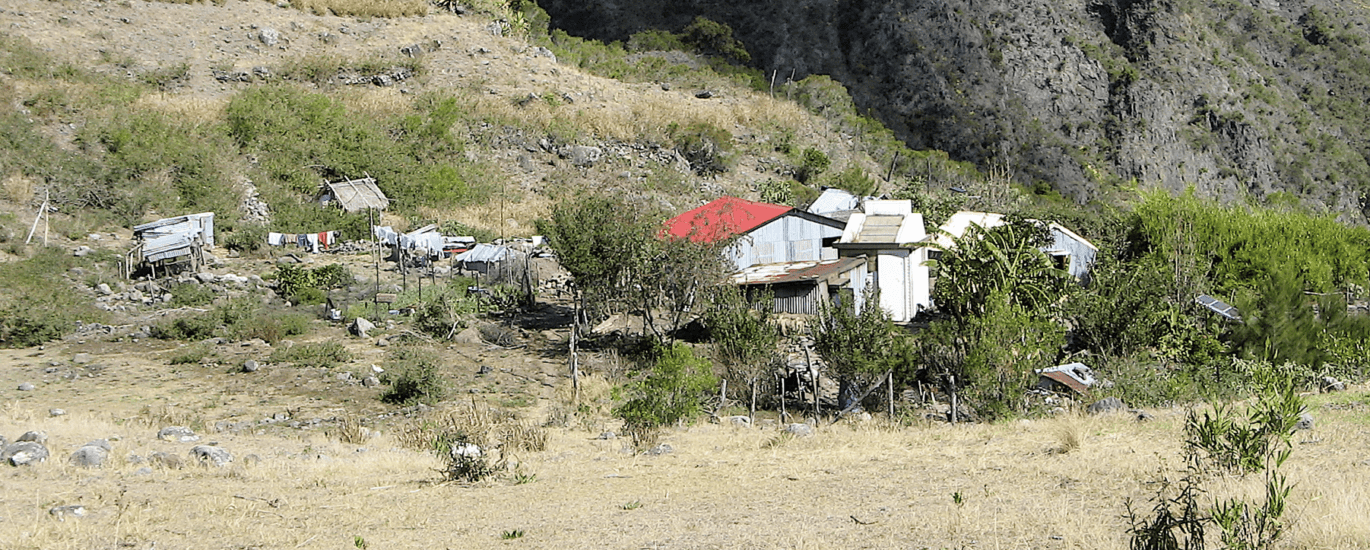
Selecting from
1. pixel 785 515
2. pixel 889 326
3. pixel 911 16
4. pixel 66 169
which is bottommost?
pixel 785 515

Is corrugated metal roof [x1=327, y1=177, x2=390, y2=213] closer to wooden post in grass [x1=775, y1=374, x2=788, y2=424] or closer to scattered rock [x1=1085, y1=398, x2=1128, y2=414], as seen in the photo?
wooden post in grass [x1=775, y1=374, x2=788, y2=424]

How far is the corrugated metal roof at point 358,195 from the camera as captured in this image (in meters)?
34.0

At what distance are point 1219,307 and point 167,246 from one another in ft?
78.9

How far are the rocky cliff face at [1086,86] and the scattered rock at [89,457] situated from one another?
5427 centimetres

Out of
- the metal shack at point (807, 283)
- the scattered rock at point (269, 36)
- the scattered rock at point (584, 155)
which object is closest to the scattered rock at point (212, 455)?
the metal shack at point (807, 283)

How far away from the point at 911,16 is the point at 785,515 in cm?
5978

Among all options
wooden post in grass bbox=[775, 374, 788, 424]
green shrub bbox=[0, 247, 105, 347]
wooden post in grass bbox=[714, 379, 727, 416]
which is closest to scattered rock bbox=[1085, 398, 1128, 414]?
wooden post in grass bbox=[775, 374, 788, 424]

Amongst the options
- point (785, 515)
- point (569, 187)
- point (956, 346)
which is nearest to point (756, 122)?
point (569, 187)

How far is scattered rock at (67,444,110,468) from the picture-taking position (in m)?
10.7

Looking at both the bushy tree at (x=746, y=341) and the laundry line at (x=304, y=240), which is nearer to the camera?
the bushy tree at (x=746, y=341)

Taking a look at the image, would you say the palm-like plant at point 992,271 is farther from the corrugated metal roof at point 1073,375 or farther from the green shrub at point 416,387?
the green shrub at point 416,387

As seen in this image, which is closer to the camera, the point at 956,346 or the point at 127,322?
the point at 956,346

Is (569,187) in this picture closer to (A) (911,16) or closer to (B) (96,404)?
(B) (96,404)

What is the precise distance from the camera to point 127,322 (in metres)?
22.2
